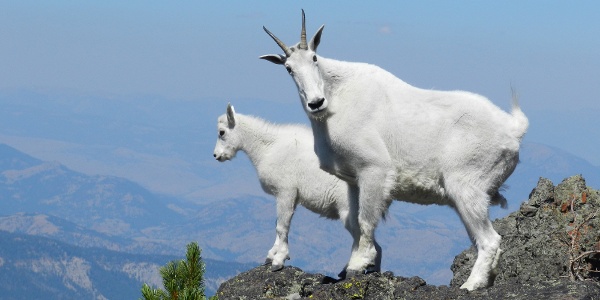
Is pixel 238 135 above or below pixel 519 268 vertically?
above

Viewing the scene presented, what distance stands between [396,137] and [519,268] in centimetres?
315

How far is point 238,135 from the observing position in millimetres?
21031

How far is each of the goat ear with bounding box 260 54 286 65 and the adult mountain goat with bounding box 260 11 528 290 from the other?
0.5 inches

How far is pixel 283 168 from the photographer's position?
1948cm

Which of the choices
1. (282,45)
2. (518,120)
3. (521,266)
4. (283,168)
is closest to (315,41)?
(282,45)

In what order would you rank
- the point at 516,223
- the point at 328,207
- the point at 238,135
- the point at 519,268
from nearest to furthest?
1. the point at 519,268
2. the point at 516,223
3. the point at 328,207
4. the point at 238,135

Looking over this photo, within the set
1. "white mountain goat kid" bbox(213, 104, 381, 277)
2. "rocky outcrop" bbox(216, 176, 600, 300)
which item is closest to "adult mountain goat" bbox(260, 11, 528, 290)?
"rocky outcrop" bbox(216, 176, 600, 300)

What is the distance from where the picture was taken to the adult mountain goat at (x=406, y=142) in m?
14.2

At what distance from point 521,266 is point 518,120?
105 inches

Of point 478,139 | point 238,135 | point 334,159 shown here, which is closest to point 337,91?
point 334,159

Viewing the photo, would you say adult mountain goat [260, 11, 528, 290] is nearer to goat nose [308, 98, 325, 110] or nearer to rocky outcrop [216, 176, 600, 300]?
goat nose [308, 98, 325, 110]

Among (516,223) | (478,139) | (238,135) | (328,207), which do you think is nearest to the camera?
(478,139)

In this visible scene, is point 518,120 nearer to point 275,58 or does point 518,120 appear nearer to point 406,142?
point 406,142

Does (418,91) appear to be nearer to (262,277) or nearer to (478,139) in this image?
(478,139)
